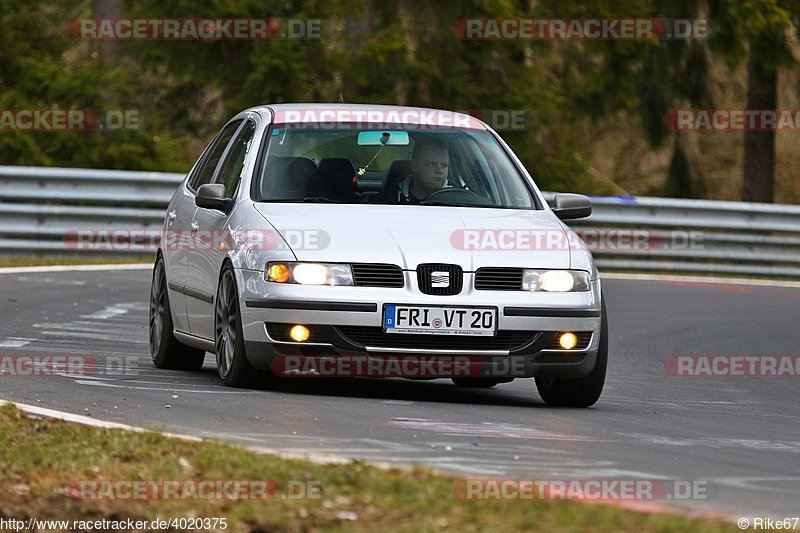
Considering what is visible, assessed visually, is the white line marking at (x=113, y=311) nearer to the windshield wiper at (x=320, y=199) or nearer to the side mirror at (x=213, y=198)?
the side mirror at (x=213, y=198)

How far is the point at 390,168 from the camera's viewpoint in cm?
1047

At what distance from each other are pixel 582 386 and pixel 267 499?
417 centimetres

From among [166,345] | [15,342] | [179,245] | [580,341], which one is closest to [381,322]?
[580,341]

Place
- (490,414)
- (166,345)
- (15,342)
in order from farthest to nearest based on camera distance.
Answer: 1. (15,342)
2. (166,345)
3. (490,414)

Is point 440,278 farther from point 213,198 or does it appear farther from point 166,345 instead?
point 166,345

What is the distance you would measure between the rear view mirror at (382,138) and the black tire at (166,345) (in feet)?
5.70

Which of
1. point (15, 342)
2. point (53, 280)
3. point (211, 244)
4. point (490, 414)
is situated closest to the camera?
point (490, 414)

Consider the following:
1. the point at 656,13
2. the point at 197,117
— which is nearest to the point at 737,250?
the point at 656,13

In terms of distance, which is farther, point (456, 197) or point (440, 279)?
point (456, 197)

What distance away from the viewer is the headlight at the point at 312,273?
920 cm

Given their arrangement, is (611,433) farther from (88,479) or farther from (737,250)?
(737,250)

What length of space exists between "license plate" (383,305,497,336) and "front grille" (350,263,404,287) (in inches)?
5.0

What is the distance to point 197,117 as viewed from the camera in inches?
1277

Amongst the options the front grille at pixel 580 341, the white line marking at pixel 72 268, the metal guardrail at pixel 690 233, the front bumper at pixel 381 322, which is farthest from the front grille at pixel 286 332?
the metal guardrail at pixel 690 233
